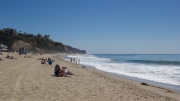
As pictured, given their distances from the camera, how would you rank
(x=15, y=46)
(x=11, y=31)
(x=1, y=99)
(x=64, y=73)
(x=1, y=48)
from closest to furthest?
(x=1, y=99) → (x=64, y=73) → (x=1, y=48) → (x=15, y=46) → (x=11, y=31)

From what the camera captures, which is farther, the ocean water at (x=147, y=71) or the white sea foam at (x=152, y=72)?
the white sea foam at (x=152, y=72)

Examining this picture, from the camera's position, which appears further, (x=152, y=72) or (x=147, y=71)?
(x=147, y=71)

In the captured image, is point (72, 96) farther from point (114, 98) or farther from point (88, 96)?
point (114, 98)

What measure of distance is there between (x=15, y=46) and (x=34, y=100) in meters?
94.8

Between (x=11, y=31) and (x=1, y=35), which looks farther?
(x=11, y=31)

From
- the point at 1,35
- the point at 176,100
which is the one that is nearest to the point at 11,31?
the point at 1,35

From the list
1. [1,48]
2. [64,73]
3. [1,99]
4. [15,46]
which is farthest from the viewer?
[15,46]

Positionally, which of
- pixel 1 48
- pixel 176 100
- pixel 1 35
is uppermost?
pixel 1 35

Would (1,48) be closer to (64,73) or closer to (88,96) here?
(64,73)

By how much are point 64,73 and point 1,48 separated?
221 ft

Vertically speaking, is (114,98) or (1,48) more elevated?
(1,48)

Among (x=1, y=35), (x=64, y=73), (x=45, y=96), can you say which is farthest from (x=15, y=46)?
(x=45, y=96)

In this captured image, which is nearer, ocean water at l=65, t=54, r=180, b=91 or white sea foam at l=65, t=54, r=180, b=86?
ocean water at l=65, t=54, r=180, b=91

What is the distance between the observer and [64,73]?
12930mm
